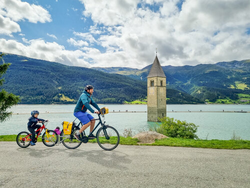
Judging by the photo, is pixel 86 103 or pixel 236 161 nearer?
pixel 236 161

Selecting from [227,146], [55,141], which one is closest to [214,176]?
[227,146]

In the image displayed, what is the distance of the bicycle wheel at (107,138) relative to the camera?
24.2 ft

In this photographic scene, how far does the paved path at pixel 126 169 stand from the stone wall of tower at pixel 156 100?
57.2 m

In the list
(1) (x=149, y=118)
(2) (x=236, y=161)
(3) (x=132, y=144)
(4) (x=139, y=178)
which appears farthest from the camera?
(1) (x=149, y=118)

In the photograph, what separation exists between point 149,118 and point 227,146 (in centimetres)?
5777

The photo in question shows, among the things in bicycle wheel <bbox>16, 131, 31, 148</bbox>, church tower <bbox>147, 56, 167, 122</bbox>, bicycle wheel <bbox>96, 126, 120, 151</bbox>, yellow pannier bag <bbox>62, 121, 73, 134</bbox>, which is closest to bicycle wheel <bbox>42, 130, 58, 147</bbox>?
yellow pannier bag <bbox>62, 121, 73, 134</bbox>

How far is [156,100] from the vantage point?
63750 millimetres

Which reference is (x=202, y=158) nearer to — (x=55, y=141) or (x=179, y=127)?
(x=55, y=141)

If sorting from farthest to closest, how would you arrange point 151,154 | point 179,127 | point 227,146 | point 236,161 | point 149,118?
point 149,118 < point 179,127 < point 227,146 < point 151,154 < point 236,161

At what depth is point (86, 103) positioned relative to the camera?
7.12 metres

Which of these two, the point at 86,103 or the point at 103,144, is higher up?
the point at 86,103

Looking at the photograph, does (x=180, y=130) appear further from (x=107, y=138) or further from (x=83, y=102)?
(x=83, y=102)

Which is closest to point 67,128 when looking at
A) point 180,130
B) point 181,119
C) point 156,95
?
point 180,130

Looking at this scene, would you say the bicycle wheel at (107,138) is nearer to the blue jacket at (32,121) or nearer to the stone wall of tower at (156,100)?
the blue jacket at (32,121)
